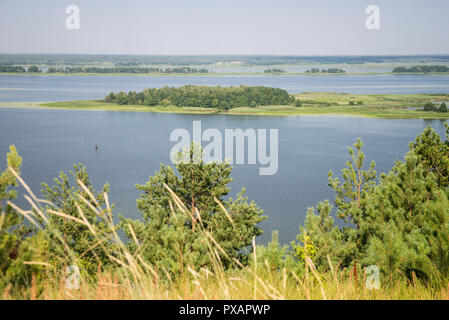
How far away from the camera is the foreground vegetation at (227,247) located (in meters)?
2.02

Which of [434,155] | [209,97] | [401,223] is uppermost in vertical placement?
[209,97]

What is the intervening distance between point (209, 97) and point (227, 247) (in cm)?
6935

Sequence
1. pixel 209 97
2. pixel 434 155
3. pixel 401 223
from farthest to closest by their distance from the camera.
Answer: pixel 209 97 < pixel 434 155 < pixel 401 223

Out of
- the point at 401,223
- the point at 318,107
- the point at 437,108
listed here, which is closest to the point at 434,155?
the point at 401,223

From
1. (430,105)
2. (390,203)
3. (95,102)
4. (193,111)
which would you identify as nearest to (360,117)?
(430,105)

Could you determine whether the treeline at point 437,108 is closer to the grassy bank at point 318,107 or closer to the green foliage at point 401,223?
the grassy bank at point 318,107

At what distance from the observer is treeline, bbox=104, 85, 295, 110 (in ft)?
253

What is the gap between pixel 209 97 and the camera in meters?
78.0

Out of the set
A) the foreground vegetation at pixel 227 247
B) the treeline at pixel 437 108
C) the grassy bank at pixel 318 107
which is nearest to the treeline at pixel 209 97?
the grassy bank at pixel 318 107

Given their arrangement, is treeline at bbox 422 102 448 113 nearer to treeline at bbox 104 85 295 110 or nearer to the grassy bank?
the grassy bank

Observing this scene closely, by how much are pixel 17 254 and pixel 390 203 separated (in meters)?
6.03

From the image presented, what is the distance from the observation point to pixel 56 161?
3247cm

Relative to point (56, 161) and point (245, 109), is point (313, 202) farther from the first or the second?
point (245, 109)

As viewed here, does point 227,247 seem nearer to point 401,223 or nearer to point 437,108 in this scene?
point 401,223
